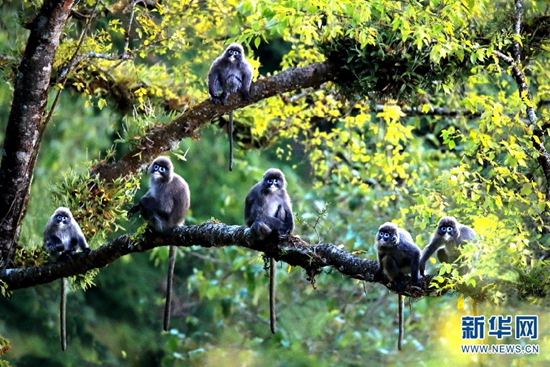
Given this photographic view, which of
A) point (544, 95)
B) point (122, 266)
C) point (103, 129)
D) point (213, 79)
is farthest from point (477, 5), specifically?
point (122, 266)

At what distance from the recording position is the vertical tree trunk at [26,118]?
6.35 meters

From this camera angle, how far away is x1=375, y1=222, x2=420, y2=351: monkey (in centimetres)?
516

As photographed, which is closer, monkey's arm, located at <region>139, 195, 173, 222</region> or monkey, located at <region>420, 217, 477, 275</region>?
monkey, located at <region>420, 217, 477, 275</region>

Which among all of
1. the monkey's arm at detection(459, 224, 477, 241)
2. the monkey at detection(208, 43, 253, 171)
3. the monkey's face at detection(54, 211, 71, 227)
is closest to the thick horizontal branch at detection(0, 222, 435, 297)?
the monkey's face at detection(54, 211, 71, 227)

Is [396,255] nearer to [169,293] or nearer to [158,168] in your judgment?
[169,293]

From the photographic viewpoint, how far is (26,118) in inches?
259

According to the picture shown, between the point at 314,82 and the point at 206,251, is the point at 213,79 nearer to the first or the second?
the point at 314,82

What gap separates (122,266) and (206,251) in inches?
80.4

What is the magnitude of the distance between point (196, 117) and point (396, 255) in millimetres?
2346

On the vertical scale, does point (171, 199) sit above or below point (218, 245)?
above

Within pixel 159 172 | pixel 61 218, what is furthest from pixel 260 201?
pixel 61 218

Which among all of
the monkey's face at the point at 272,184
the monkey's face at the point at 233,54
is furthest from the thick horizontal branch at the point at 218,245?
the monkey's face at the point at 233,54

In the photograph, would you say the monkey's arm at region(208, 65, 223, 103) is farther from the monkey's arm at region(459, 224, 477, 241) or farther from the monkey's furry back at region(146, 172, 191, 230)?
the monkey's arm at region(459, 224, 477, 241)

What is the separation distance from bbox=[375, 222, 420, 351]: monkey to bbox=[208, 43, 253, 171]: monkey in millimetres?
1949
